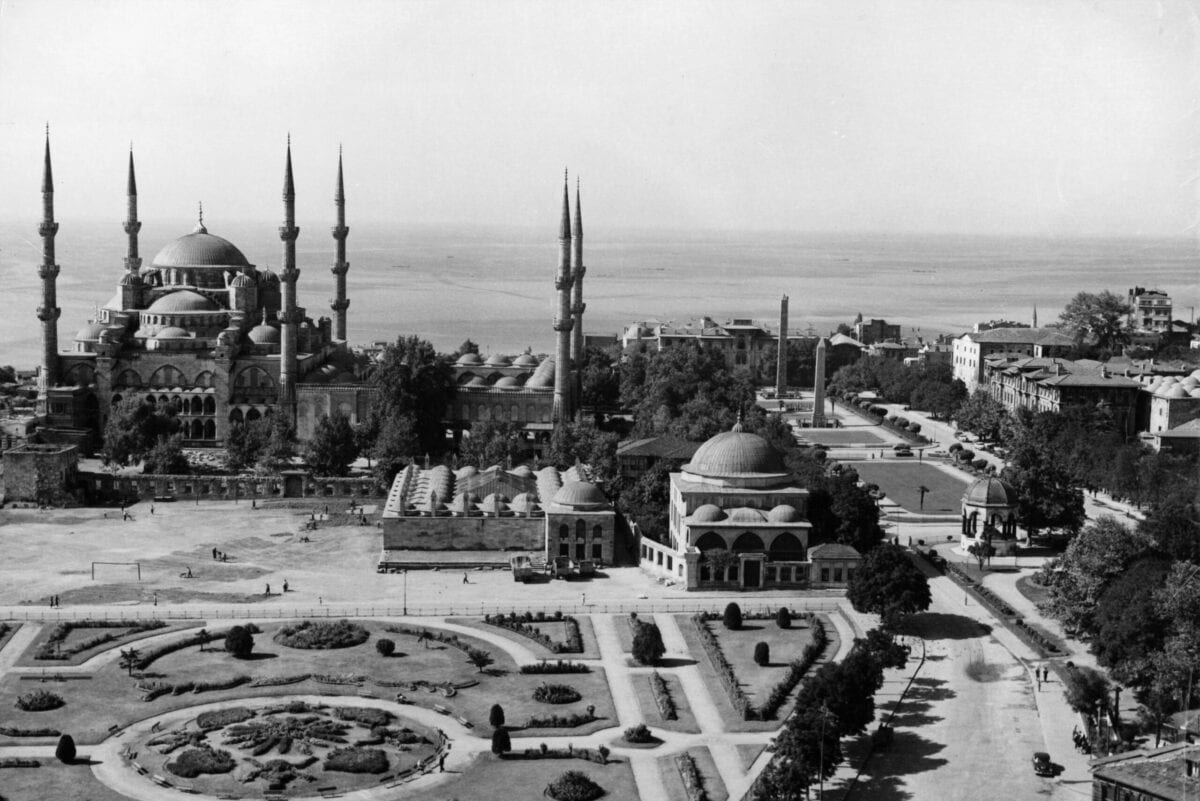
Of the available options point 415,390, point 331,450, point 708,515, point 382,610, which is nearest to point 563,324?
point 415,390

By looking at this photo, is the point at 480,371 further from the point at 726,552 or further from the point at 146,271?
the point at 726,552

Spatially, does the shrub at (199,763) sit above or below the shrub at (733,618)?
below

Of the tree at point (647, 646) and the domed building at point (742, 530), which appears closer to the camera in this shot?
the tree at point (647, 646)

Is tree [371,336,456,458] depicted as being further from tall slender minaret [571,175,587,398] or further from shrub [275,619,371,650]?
shrub [275,619,371,650]

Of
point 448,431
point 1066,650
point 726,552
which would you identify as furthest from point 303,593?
point 448,431

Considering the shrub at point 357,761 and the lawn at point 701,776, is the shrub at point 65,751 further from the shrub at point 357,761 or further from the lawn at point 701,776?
the lawn at point 701,776

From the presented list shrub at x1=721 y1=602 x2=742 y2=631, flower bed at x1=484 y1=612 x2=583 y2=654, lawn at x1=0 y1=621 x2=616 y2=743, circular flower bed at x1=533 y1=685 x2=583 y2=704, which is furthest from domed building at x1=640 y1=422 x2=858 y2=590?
circular flower bed at x1=533 y1=685 x2=583 y2=704

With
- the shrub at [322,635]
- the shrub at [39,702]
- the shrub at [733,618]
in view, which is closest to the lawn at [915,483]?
the shrub at [733,618]
